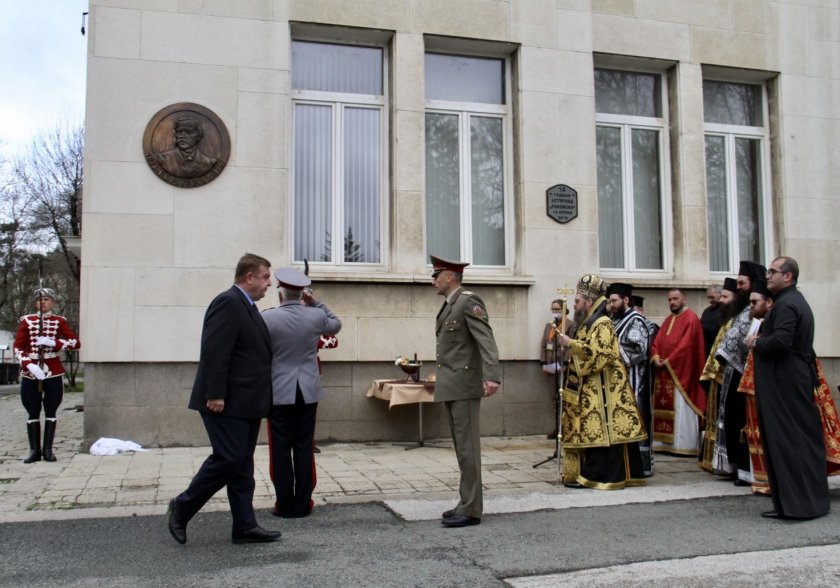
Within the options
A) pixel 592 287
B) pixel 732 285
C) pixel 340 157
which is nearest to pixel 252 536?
pixel 592 287

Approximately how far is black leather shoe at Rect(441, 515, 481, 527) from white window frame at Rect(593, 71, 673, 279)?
652 cm

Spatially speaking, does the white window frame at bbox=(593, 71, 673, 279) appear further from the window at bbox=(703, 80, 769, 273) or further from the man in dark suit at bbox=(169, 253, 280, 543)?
the man in dark suit at bbox=(169, 253, 280, 543)

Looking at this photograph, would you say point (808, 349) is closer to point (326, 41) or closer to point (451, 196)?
point (451, 196)

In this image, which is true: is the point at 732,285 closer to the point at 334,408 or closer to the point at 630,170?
the point at 630,170

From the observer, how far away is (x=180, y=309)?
949 centimetres

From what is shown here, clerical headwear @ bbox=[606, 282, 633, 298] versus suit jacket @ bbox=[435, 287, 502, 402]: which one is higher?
clerical headwear @ bbox=[606, 282, 633, 298]

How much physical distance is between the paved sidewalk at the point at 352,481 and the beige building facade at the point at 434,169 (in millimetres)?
847

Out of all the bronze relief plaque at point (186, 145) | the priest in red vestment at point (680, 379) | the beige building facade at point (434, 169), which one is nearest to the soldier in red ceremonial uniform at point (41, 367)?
the beige building facade at point (434, 169)

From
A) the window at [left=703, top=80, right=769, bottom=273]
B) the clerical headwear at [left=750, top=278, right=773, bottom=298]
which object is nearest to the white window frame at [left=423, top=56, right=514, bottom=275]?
the window at [left=703, top=80, right=769, bottom=273]

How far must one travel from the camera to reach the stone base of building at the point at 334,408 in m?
9.28

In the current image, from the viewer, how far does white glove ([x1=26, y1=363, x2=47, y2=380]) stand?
8969mm

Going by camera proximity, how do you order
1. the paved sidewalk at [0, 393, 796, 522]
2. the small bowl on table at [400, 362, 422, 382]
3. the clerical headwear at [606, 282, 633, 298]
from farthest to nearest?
the small bowl on table at [400, 362, 422, 382], the clerical headwear at [606, 282, 633, 298], the paved sidewalk at [0, 393, 796, 522]

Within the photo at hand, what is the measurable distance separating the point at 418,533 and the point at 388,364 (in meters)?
4.63

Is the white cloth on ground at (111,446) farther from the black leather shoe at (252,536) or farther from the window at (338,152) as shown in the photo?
the black leather shoe at (252,536)
